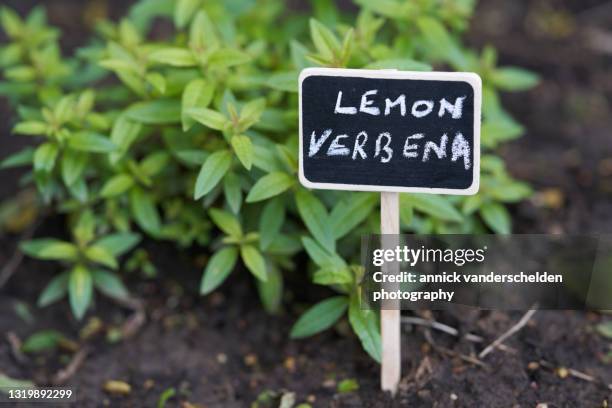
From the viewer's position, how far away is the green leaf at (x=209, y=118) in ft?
8.37

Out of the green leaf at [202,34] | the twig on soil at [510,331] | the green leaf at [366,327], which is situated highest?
the green leaf at [202,34]

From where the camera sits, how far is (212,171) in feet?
8.33

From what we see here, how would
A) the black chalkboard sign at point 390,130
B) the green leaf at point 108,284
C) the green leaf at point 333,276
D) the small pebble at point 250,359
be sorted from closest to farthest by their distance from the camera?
the black chalkboard sign at point 390,130 < the green leaf at point 333,276 < the small pebble at point 250,359 < the green leaf at point 108,284

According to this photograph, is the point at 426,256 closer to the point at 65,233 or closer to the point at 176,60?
the point at 176,60

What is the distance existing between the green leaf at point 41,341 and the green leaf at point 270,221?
949 millimetres

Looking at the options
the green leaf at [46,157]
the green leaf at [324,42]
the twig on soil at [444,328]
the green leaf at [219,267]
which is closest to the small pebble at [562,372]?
the twig on soil at [444,328]

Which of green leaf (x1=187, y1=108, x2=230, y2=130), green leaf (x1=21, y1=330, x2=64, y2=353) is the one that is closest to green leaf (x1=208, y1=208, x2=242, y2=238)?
green leaf (x1=187, y1=108, x2=230, y2=130)

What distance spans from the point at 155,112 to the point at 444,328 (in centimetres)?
130

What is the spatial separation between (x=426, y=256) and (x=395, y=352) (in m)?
0.50

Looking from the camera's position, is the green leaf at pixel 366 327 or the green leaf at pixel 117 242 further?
the green leaf at pixel 117 242

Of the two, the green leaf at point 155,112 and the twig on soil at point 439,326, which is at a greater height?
the green leaf at point 155,112

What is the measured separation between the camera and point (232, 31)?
3.11m

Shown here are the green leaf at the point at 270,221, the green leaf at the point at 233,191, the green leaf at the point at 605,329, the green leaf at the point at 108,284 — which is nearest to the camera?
the green leaf at the point at 233,191

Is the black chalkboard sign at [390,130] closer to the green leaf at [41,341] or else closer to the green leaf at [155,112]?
the green leaf at [155,112]
